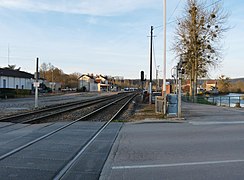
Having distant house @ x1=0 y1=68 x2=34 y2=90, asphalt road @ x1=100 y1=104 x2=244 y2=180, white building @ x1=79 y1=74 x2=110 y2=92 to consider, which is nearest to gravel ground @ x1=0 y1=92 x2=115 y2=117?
asphalt road @ x1=100 y1=104 x2=244 y2=180

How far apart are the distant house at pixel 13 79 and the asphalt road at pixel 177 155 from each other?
52.5 metres

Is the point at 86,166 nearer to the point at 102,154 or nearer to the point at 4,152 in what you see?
the point at 102,154

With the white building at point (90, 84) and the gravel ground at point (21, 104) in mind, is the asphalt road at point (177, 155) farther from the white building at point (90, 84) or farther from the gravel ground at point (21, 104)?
the white building at point (90, 84)

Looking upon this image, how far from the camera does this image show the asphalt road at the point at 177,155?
6.08 meters

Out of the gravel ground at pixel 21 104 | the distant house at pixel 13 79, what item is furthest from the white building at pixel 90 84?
the gravel ground at pixel 21 104

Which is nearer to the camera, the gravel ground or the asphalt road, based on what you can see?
the asphalt road

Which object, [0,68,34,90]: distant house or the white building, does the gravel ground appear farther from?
the white building

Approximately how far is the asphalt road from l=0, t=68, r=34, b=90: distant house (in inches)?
2067

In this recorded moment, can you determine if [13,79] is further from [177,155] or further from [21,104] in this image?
[177,155]

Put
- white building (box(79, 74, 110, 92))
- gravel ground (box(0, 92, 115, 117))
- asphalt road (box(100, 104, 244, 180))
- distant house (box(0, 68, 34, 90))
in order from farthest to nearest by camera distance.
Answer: white building (box(79, 74, 110, 92))
distant house (box(0, 68, 34, 90))
gravel ground (box(0, 92, 115, 117))
asphalt road (box(100, 104, 244, 180))

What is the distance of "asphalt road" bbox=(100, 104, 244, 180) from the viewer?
6.08 metres

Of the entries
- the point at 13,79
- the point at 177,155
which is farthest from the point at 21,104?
the point at 13,79

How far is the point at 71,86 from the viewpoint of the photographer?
420 ft

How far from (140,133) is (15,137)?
4460 mm
